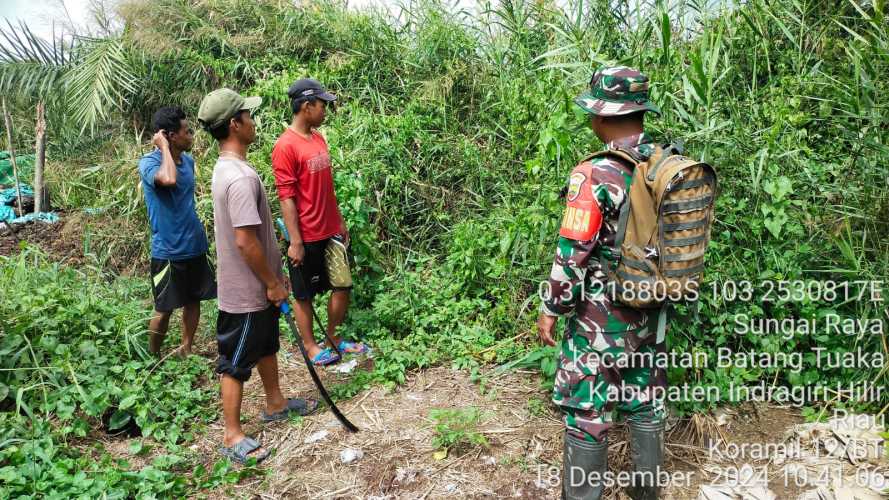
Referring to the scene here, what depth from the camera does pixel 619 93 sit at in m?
2.31

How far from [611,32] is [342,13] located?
4.36m

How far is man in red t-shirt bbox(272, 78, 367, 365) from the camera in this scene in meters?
3.72

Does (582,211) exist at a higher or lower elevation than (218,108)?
lower

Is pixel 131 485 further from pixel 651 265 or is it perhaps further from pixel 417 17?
pixel 417 17

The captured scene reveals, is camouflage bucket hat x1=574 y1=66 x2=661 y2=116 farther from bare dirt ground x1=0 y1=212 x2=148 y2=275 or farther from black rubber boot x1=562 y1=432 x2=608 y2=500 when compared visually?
bare dirt ground x1=0 y1=212 x2=148 y2=275

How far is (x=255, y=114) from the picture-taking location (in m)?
6.12

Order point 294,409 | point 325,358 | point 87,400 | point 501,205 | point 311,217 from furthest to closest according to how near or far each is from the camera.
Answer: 1. point 501,205
2. point 325,358
3. point 311,217
4. point 294,409
5. point 87,400

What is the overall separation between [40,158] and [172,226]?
3952 millimetres

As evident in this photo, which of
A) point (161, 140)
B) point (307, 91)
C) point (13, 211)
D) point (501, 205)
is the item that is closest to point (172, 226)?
point (161, 140)

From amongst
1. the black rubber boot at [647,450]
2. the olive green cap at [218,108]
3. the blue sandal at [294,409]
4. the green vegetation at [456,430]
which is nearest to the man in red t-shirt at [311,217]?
the blue sandal at [294,409]

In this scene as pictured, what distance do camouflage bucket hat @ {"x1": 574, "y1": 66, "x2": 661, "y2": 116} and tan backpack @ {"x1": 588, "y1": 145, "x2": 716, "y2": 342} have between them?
0.55 feet

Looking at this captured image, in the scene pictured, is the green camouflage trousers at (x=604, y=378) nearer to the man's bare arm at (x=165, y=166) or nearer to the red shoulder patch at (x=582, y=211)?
the red shoulder patch at (x=582, y=211)

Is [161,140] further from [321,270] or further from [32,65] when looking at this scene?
[32,65]

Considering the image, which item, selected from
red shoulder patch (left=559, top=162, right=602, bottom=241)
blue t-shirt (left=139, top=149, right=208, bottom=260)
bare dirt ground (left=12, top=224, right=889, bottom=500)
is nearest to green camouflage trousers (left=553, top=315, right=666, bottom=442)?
red shoulder patch (left=559, top=162, right=602, bottom=241)
